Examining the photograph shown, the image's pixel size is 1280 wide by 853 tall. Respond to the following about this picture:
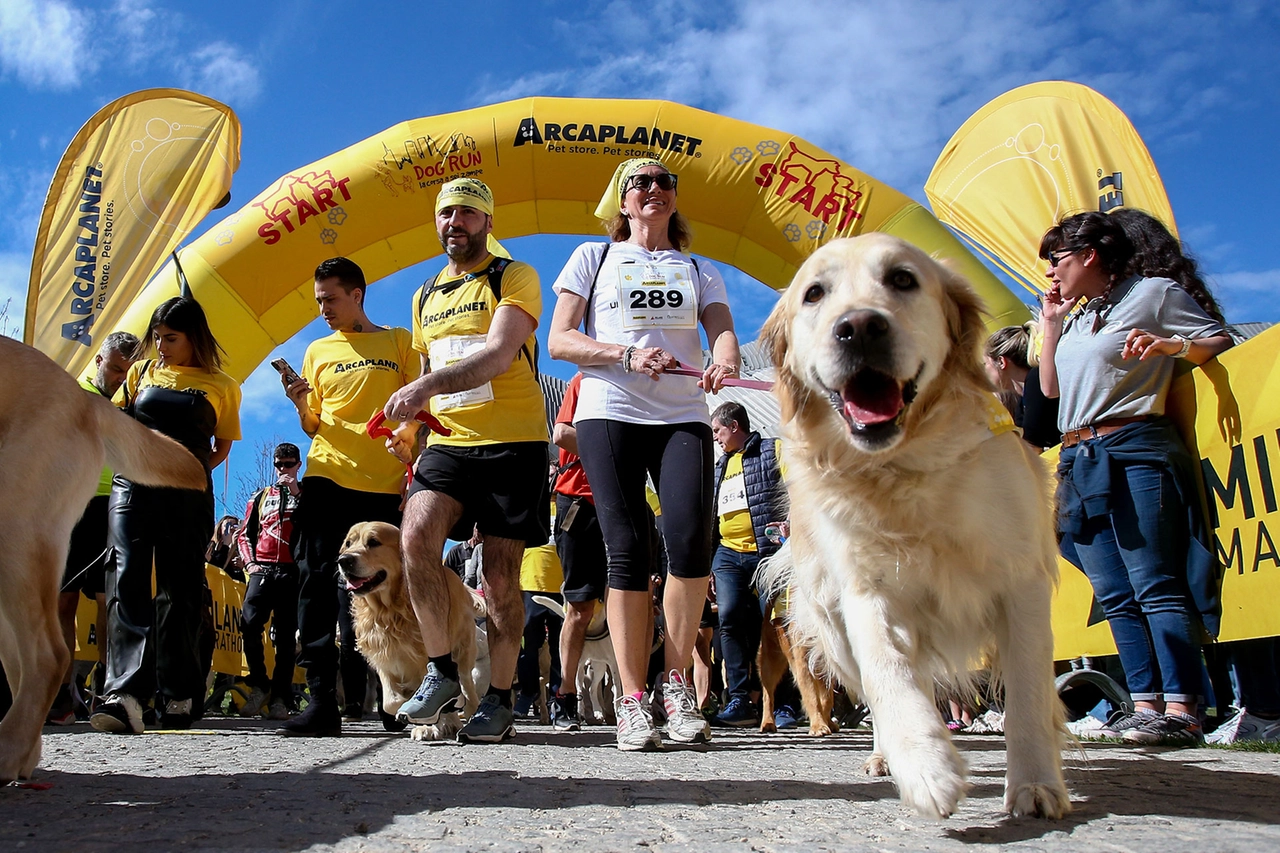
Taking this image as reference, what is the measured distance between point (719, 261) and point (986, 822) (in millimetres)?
7567

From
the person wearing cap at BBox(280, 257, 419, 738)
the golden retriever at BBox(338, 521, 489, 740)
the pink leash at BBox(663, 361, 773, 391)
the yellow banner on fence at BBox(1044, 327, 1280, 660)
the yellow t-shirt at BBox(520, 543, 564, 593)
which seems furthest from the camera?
the yellow t-shirt at BBox(520, 543, 564, 593)

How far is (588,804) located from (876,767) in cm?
110

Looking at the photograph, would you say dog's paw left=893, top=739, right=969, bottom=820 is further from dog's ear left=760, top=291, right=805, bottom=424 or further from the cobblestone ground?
dog's ear left=760, top=291, right=805, bottom=424

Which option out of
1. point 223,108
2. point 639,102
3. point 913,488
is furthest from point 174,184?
point 913,488

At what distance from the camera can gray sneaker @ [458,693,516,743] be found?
4.05 meters

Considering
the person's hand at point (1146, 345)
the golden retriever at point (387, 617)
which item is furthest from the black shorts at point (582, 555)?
the person's hand at point (1146, 345)

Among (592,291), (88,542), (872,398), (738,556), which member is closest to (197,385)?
(88,542)

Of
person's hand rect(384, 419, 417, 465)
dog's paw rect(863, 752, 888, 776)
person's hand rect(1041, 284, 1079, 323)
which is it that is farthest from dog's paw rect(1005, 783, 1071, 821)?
person's hand rect(384, 419, 417, 465)

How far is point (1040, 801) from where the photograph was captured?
184 centimetres

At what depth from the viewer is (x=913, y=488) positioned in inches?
84.2

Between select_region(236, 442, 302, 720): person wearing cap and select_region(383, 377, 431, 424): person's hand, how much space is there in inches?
121

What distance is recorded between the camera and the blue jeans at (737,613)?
6590 millimetres

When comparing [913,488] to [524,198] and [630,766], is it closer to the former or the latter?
[630,766]

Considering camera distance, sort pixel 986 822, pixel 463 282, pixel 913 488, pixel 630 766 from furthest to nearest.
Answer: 1. pixel 463 282
2. pixel 630 766
3. pixel 913 488
4. pixel 986 822
